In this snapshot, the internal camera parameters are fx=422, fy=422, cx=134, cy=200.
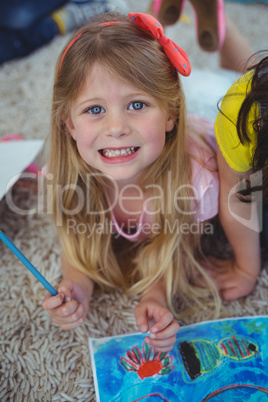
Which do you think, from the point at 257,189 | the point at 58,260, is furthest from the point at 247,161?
the point at 58,260

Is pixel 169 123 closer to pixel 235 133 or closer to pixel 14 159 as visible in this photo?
pixel 235 133

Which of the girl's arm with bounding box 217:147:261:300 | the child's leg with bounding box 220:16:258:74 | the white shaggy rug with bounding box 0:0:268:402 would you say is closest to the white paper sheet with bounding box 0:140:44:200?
the white shaggy rug with bounding box 0:0:268:402

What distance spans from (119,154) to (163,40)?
0.63ft

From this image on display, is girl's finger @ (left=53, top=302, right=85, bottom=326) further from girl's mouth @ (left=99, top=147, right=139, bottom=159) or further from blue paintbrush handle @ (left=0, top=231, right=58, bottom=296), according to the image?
girl's mouth @ (left=99, top=147, right=139, bottom=159)

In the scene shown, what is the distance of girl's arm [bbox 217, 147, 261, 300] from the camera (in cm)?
75

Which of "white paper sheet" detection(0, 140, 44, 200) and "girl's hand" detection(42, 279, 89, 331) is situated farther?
"white paper sheet" detection(0, 140, 44, 200)

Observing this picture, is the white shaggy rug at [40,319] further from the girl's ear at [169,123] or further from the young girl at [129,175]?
the girl's ear at [169,123]

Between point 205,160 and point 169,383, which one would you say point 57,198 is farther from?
point 169,383

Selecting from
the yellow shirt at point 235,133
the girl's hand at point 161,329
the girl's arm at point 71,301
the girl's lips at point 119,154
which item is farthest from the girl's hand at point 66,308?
the yellow shirt at point 235,133

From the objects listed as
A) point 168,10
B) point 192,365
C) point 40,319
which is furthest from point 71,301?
point 168,10

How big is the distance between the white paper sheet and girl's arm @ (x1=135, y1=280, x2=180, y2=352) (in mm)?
369

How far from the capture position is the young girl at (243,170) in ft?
2.10

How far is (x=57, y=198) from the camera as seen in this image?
0.84 metres

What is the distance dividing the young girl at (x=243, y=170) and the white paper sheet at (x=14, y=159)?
43 centimetres
